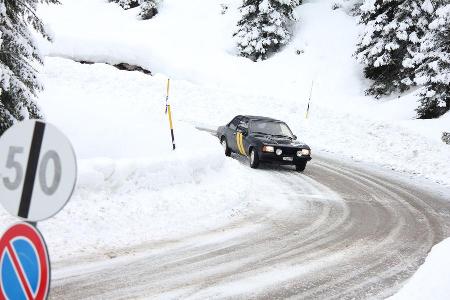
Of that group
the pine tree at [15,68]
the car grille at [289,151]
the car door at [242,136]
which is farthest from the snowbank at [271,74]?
the pine tree at [15,68]

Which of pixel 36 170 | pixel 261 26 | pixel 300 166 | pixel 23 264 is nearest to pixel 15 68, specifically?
pixel 36 170

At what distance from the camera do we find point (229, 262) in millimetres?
6465

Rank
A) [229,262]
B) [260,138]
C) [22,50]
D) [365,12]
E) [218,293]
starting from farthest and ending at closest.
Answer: [365,12]
[260,138]
[22,50]
[229,262]
[218,293]

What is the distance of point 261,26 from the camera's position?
98.1ft

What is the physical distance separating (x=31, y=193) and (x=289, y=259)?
430 centimetres

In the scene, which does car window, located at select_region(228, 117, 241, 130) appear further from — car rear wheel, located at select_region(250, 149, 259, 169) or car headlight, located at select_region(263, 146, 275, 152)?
car headlight, located at select_region(263, 146, 275, 152)

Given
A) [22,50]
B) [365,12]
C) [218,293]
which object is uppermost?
[365,12]

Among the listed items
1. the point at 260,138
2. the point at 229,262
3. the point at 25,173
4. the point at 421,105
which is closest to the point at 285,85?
the point at 421,105

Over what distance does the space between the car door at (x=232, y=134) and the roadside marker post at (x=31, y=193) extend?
38.5 ft

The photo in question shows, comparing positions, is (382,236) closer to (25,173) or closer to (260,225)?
(260,225)

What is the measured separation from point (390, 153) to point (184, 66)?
13.8 metres

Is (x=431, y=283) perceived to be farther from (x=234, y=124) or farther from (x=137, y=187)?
(x=234, y=124)

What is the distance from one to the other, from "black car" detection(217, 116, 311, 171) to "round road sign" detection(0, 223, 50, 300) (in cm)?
1055

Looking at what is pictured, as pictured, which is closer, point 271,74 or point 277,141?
point 277,141
